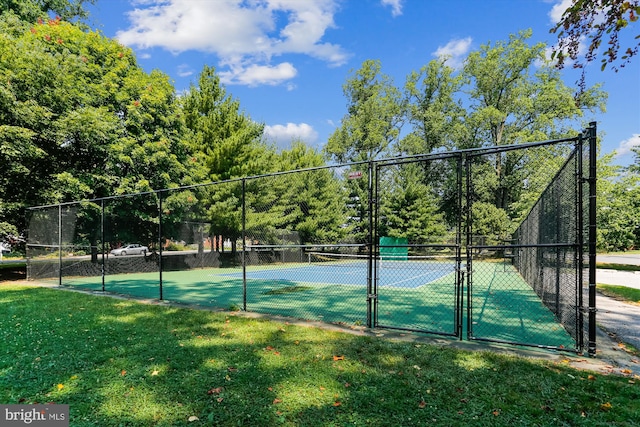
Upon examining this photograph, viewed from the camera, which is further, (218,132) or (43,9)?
(43,9)

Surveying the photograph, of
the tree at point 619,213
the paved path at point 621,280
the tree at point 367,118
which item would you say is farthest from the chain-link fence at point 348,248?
the tree at point 367,118

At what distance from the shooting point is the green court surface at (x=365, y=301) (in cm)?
511

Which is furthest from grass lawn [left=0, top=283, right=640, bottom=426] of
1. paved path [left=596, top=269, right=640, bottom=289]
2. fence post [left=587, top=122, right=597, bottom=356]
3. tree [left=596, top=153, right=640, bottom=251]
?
tree [left=596, top=153, right=640, bottom=251]

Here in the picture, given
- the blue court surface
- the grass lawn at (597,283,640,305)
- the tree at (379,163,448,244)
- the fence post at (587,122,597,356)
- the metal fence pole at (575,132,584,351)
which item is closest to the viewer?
the fence post at (587,122,597,356)

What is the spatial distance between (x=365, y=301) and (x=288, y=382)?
4646 mm

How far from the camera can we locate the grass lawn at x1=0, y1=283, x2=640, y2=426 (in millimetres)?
2465

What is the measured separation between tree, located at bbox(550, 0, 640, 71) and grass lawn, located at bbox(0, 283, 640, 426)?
3.07 meters

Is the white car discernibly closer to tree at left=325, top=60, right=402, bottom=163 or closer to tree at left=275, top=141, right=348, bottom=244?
tree at left=275, top=141, right=348, bottom=244

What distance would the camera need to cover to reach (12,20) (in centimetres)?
1424

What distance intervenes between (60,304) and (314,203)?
5.44 metres

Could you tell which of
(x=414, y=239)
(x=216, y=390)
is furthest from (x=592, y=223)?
(x=216, y=390)

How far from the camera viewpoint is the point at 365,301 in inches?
294

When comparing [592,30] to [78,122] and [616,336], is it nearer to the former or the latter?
[616,336]

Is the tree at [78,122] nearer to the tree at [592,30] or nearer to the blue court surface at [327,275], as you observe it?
the blue court surface at [327,275]
